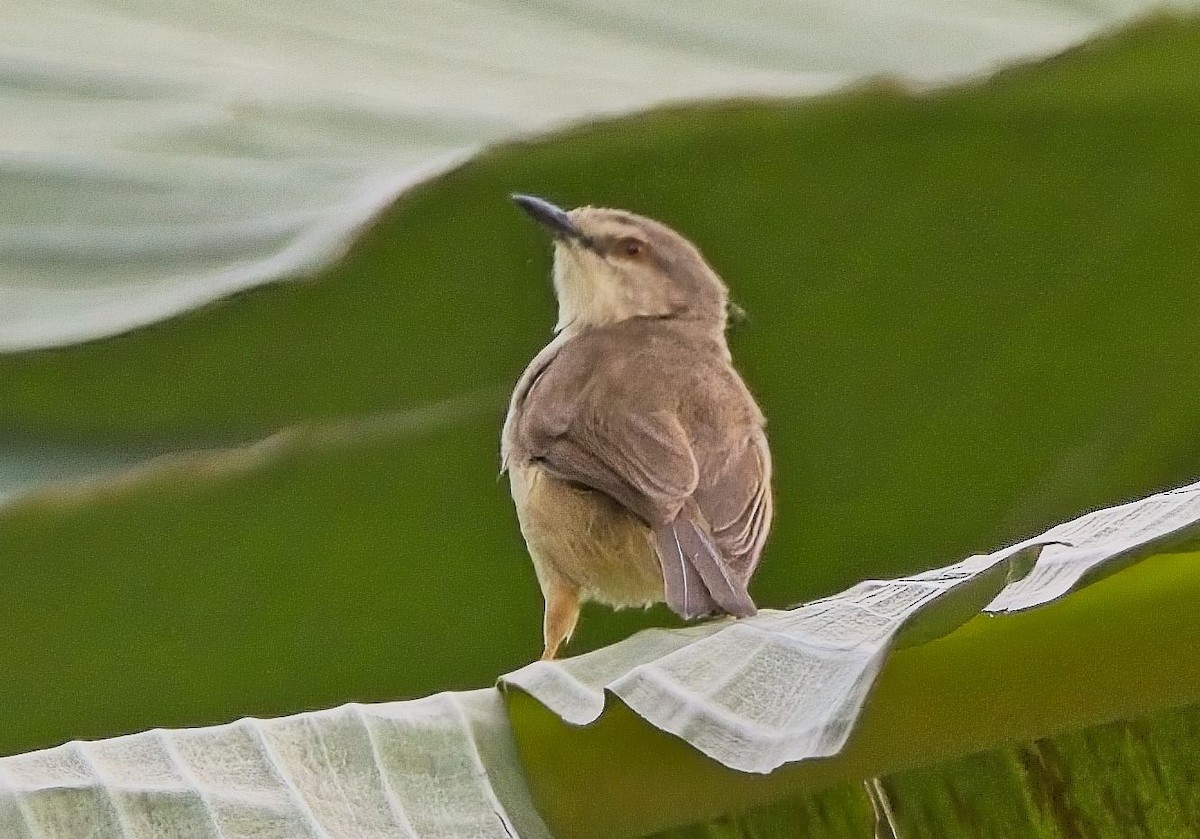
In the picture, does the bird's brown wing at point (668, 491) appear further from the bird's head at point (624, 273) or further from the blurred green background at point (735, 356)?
the bird's head at point (624, 273)

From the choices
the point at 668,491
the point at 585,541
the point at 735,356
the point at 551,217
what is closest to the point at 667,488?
the point at 668,491

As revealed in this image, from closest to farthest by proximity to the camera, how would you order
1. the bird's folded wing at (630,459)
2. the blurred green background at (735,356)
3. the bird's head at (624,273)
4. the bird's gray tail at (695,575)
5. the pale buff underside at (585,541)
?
the bird's gray tail at (695,575) → the bird's folded wing at (630,459) → the pale buff underside at (585,541) → the blurred green background at (735,356) → the bird's head at (624,273)

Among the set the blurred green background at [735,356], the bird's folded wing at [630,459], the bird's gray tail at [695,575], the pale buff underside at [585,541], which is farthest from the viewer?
the blurred green background at [735,356]

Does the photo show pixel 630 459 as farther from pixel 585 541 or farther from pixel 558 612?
pixel 558 612

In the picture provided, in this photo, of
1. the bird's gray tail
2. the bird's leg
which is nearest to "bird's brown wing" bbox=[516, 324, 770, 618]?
the bird's gray tail

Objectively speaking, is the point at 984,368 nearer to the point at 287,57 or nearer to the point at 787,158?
the point at 787,158

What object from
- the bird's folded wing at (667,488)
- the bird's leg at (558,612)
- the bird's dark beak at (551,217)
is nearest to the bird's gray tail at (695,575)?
the bird's folded wing at (667,488)

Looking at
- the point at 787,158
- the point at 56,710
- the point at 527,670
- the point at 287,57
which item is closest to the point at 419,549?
the point at 56,710
